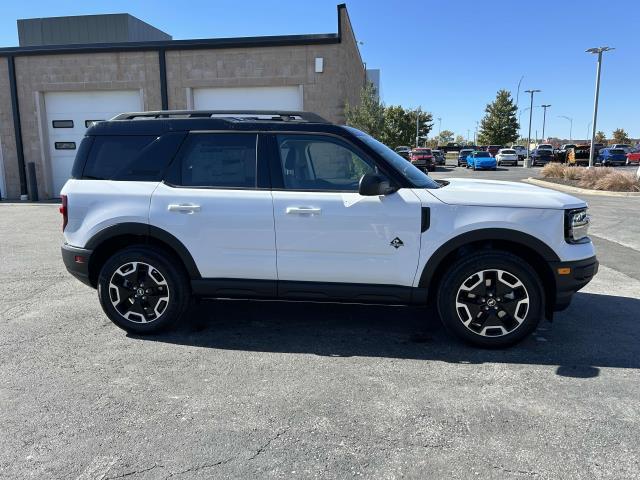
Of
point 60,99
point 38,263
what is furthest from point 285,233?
point 60,99

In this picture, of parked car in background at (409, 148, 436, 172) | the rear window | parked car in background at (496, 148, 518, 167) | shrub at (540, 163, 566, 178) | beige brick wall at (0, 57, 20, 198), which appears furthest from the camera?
parked car in background at (496, 148, 518, 167)

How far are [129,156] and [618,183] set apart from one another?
57.7ft

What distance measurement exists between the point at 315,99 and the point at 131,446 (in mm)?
14025

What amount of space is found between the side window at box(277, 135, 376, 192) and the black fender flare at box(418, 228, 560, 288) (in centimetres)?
88

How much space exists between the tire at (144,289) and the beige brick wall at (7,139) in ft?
51.1

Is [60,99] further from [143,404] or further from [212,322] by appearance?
[143,404]

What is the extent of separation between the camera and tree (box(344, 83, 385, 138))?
16188 mm

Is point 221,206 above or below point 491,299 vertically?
above

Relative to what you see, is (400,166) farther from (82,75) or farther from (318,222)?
(82,75)

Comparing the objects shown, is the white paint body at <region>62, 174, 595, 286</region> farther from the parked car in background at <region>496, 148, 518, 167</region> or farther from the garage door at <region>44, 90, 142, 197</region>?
the parked car in background at <region>496, 148, 518, 167</region>

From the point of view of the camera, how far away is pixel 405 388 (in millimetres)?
3562

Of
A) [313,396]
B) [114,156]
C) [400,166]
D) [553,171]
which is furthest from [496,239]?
[553,171]

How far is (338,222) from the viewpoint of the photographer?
415cm

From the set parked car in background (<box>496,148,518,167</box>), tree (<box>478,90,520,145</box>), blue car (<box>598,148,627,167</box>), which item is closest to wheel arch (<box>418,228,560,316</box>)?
parked car in background (<box>496,148,518,167</box>)
